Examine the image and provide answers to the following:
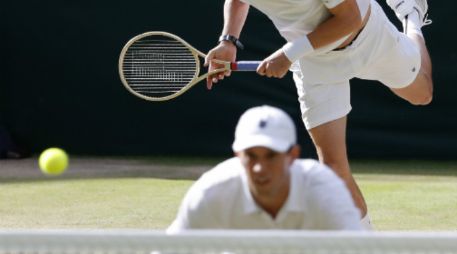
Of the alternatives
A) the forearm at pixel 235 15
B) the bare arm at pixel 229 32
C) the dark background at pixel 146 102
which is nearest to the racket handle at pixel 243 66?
the bare arm at pixel 229 32

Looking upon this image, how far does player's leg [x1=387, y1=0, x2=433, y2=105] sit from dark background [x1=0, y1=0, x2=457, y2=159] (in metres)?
2.84

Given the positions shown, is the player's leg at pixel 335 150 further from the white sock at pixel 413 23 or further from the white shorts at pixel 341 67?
the white sock at pixel 413 23

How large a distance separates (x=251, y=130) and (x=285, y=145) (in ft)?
0.38

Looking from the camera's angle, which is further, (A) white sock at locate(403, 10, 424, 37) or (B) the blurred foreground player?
(A) white sock at locate(403, 10, 424, 37)

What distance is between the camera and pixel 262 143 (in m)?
2.88

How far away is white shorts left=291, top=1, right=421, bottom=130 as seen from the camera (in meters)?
4.89

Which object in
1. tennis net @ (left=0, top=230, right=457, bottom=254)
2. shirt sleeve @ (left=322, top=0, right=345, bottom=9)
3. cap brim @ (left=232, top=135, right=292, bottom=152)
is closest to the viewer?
tennis net @ (left=0, top=230, right=457, bottom=254)

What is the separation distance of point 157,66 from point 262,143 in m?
4.21

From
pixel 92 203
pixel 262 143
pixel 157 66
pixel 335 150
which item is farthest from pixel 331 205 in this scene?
pixel 157 66

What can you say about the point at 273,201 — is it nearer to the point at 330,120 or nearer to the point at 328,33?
the point at 328,33

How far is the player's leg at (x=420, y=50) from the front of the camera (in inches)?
209

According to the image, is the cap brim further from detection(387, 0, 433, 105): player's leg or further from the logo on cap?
detection(387, 0, 433, 105): player's leg

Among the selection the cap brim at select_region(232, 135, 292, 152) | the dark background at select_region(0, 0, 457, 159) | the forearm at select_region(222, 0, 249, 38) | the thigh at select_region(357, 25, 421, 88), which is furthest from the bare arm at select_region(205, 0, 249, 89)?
the dark background at select_region(0, 0, 457, 159)

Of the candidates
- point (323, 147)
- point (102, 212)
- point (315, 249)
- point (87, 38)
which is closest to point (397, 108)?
point (87, 38)
